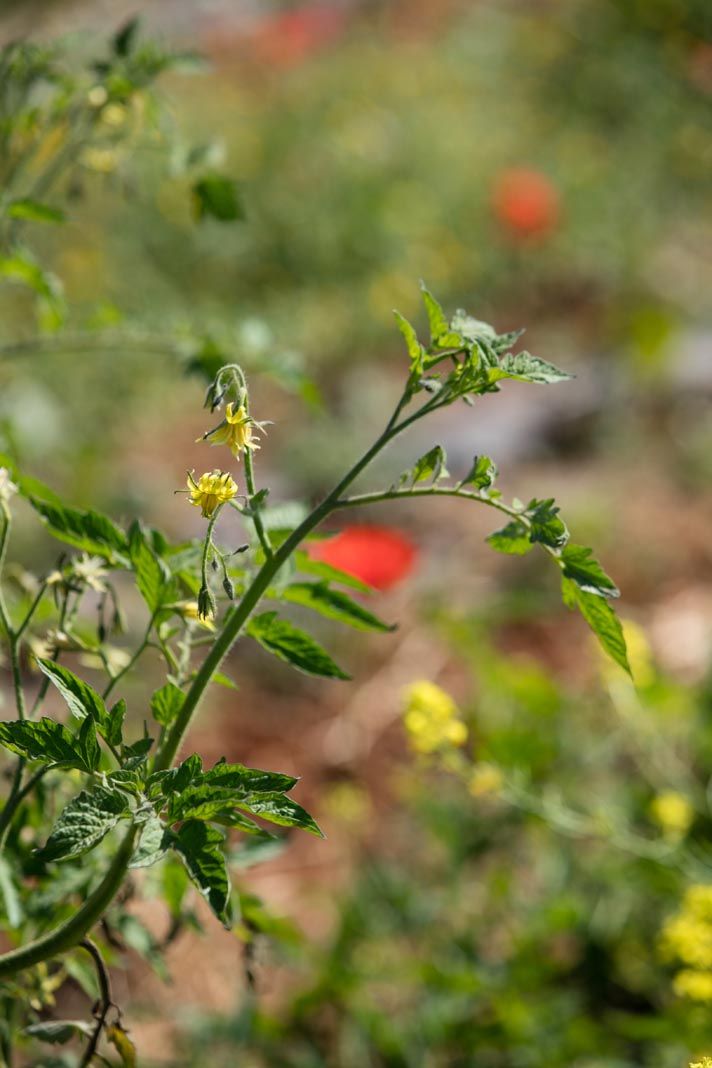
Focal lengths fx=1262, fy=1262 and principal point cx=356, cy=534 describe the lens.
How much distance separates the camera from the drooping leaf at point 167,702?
38.0 inches

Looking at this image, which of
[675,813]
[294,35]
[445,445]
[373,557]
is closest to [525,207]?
[445,445]

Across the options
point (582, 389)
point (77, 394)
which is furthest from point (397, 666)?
point (77, 394)

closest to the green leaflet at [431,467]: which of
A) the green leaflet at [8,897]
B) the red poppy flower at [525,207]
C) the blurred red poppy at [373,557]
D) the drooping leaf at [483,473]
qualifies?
the drooping leaf at [483,473]

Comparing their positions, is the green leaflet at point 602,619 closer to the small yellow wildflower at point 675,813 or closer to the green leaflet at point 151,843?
the green leaflet at point 151,843

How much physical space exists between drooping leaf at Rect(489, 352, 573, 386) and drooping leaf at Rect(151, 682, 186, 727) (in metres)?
0.34

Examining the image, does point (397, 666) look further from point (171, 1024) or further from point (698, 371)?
point (698, 371)

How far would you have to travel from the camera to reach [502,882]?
211 centimetres

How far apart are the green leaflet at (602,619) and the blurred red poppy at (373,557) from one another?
8.06ft

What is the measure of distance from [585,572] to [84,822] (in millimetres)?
394

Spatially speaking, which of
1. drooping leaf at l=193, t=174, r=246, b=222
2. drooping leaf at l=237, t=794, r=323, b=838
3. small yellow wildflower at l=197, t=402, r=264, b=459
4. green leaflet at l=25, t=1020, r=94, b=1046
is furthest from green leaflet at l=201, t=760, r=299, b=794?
drooping leaf at l=193, t=174, r=246, b=222

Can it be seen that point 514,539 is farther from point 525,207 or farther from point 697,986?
point 525,207

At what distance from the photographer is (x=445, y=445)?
505 centimetres

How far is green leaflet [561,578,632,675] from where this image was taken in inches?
35.8

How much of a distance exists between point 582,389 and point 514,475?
78 cm
